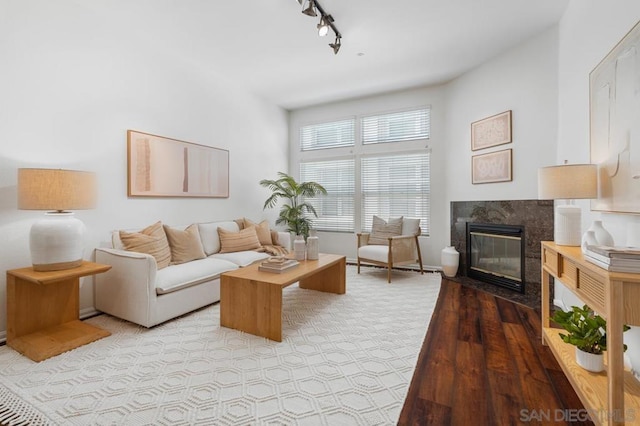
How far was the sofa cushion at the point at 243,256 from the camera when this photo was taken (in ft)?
11.3

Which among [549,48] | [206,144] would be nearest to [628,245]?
[549,48]

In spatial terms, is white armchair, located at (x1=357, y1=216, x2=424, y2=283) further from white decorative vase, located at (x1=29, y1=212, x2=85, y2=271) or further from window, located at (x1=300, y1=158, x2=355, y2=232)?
white decorative vase, located at (x1=29, y1=212, x2=85, y2=271)

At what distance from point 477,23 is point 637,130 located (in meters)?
2.07

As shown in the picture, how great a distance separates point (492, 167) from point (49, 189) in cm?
448

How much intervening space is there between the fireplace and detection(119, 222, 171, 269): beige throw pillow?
12.5 feet

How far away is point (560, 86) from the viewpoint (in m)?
2.98

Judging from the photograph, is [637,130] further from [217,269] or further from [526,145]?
A: [217,269]

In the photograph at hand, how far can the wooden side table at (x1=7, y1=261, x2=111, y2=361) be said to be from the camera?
6.94ft

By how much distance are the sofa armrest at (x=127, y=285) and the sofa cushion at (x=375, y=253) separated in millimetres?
2770

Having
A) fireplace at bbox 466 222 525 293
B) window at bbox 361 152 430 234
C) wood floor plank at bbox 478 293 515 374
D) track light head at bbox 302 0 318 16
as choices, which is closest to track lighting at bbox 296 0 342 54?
track light head at bbox 302 0 318 16

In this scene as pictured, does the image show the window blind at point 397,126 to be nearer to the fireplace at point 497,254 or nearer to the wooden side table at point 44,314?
the fireplace at point 497,254

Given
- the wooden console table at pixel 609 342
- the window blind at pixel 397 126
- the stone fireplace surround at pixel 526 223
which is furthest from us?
the window blind at pixel 397 126

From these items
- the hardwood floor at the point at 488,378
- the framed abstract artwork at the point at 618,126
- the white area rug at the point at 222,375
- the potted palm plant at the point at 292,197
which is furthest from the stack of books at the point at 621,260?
the potted palm plant at the point at 292,197

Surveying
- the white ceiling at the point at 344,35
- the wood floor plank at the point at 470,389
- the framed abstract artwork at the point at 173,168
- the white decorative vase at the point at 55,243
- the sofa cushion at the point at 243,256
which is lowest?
the wood floor plank at the point at 470,389
